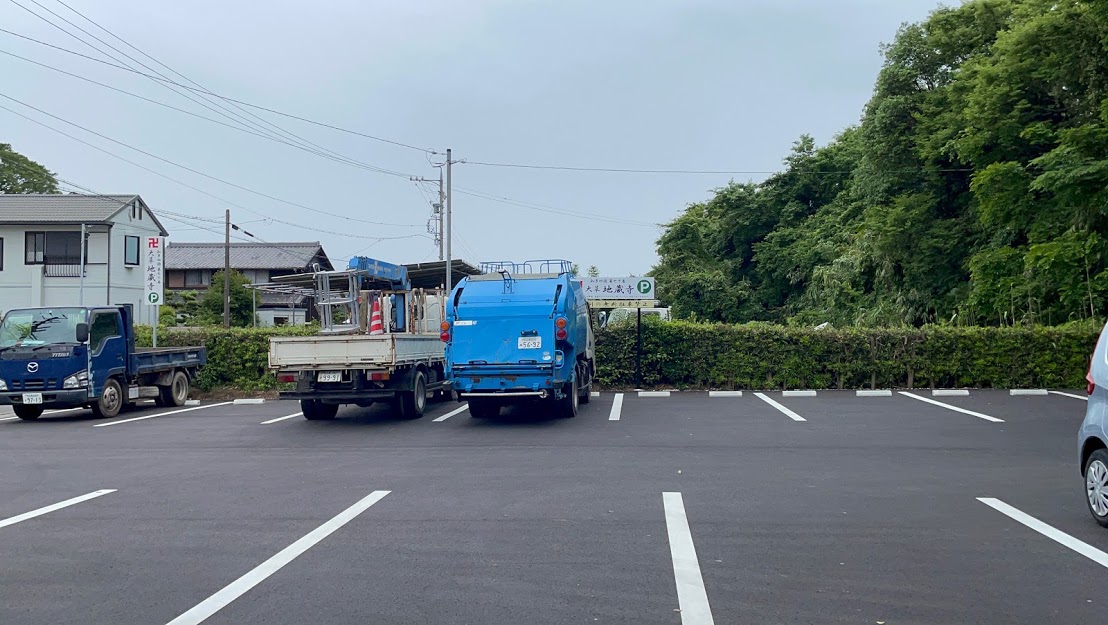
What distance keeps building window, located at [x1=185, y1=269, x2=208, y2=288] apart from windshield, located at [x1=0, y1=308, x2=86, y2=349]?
42.5 metres

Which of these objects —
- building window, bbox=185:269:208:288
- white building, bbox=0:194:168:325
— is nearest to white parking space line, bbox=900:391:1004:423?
white building, bbox=0:194:168:325

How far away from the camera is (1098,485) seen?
6984 mm

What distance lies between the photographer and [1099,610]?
4938mm

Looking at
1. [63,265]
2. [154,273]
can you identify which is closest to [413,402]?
[154,273]

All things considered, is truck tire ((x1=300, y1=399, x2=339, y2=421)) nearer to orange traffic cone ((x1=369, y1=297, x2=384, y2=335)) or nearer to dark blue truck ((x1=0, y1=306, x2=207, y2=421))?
orange traffic cone ((x1=369, y1=297, x2=384, y2=335))

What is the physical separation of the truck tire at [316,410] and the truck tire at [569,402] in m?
4.30

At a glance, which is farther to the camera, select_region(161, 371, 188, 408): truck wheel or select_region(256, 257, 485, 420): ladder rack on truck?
select_region(161, 371, 188, 408): truck wheel

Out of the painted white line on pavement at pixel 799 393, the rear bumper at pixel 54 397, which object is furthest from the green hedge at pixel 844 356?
the rear bumper at pixel 54 397

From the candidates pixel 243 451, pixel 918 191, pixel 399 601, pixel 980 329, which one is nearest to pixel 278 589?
pixel 399 601

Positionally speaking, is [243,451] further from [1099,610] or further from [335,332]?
[1099,610]

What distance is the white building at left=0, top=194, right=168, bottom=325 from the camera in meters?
41.2

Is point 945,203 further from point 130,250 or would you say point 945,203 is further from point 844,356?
point 130,250

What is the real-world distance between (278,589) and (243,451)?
7227mm

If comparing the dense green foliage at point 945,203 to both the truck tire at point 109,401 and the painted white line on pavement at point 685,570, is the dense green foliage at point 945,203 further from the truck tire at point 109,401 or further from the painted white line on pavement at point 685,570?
the truck tire at point 109,401
